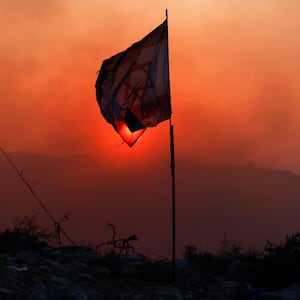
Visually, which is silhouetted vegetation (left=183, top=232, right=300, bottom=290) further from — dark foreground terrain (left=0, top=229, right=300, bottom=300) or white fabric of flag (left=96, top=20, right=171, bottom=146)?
white fabric of flag (left=96, top=20, right=171, bottom=146)

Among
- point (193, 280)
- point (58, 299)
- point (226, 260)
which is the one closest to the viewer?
point (58, 299)

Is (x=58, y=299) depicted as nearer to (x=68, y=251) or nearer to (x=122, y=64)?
(x=122, y=64)

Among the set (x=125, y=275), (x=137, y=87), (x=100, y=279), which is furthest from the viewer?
(x=125, y=275)

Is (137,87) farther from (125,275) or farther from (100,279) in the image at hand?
(125,275)

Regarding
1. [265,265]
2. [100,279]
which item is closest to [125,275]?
[100,279]

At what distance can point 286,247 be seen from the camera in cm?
1678

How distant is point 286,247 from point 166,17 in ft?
23.1

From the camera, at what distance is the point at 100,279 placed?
44.6ft

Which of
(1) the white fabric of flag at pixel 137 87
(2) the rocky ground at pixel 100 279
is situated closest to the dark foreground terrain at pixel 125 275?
(2) the rocky ground at pixel 100 279

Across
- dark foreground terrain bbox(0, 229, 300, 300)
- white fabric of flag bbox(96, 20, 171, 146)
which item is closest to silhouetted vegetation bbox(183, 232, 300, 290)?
dark foreground terrain bbox(0, 229, 300, 300)

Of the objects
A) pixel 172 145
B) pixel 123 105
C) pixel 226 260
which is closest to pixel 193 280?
pixel 226 260

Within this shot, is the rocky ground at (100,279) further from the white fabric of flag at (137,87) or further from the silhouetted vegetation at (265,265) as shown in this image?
the white fabric of flag at (137,87)

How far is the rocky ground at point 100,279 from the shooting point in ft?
36.8

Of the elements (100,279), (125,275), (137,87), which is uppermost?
(137,87)
